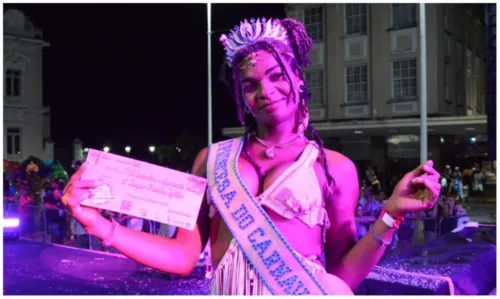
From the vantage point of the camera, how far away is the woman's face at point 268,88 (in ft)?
5.69

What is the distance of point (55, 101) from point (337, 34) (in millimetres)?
15383

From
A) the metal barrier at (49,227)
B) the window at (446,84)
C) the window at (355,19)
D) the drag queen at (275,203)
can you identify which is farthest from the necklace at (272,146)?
the window at (355,19)

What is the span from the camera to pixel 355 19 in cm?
2025

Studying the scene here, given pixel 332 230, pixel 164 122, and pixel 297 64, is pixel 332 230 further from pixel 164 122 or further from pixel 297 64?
pixel 164 122

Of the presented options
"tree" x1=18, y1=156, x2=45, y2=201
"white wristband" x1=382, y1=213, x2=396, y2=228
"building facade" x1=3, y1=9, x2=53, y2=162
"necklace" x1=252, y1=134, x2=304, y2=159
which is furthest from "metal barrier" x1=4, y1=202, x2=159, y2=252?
"building facade" x1=3, y1=9, x2=53, y2=162

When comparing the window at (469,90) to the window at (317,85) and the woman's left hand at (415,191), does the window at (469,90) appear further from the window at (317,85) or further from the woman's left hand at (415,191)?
the woman's left hand at (415,191)

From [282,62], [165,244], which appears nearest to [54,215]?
[165,244]

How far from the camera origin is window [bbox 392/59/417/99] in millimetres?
18981

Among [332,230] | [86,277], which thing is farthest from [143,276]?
[332,230]

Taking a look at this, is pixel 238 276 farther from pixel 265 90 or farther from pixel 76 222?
pixel 76 222

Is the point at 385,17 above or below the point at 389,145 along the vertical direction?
above

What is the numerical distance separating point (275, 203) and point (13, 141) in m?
25.3

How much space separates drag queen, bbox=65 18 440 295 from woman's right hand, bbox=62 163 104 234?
4cm

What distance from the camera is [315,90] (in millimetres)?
21125
